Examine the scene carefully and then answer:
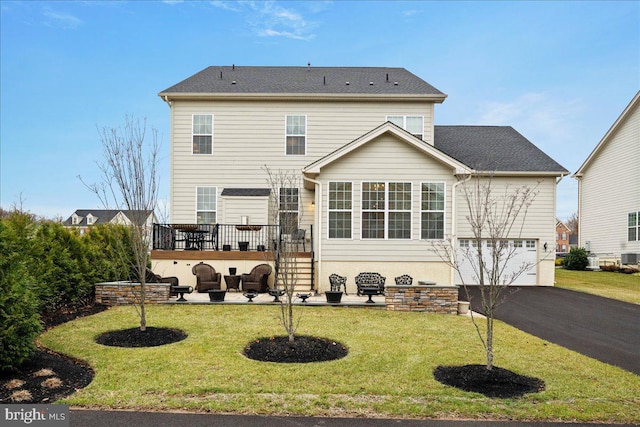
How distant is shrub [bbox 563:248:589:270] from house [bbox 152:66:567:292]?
8567 mm

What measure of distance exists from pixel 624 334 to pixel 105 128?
12597mm

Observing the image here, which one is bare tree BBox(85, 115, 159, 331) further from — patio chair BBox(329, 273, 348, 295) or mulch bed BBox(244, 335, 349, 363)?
patio chair BBox(329, 273, 348, 295)

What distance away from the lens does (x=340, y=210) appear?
14008mm

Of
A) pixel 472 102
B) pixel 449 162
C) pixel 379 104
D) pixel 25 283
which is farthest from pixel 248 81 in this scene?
pixel 472 102

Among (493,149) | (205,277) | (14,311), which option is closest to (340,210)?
(205,277)

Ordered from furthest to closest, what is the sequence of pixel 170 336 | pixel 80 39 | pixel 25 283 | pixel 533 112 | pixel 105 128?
pixel 533 112 < pixel 80 39 < pixel 105 128 < pixel 170 336 < pixel 25 283

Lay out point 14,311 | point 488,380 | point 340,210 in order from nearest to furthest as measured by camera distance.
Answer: point 14,311, point 488,380, point 340,210

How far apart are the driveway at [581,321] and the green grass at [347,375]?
806mm

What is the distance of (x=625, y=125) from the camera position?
73.0 feet

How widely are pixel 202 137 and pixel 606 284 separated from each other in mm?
18639

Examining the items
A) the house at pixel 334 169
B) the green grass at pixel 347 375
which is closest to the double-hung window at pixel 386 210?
the house at pixel 334 169

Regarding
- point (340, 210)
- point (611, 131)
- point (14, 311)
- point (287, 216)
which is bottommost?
point (14, 311)

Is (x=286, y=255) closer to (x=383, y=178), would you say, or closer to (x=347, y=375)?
(x=347, y=375)

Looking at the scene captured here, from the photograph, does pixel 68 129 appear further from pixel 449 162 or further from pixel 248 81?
pixel 449 162
